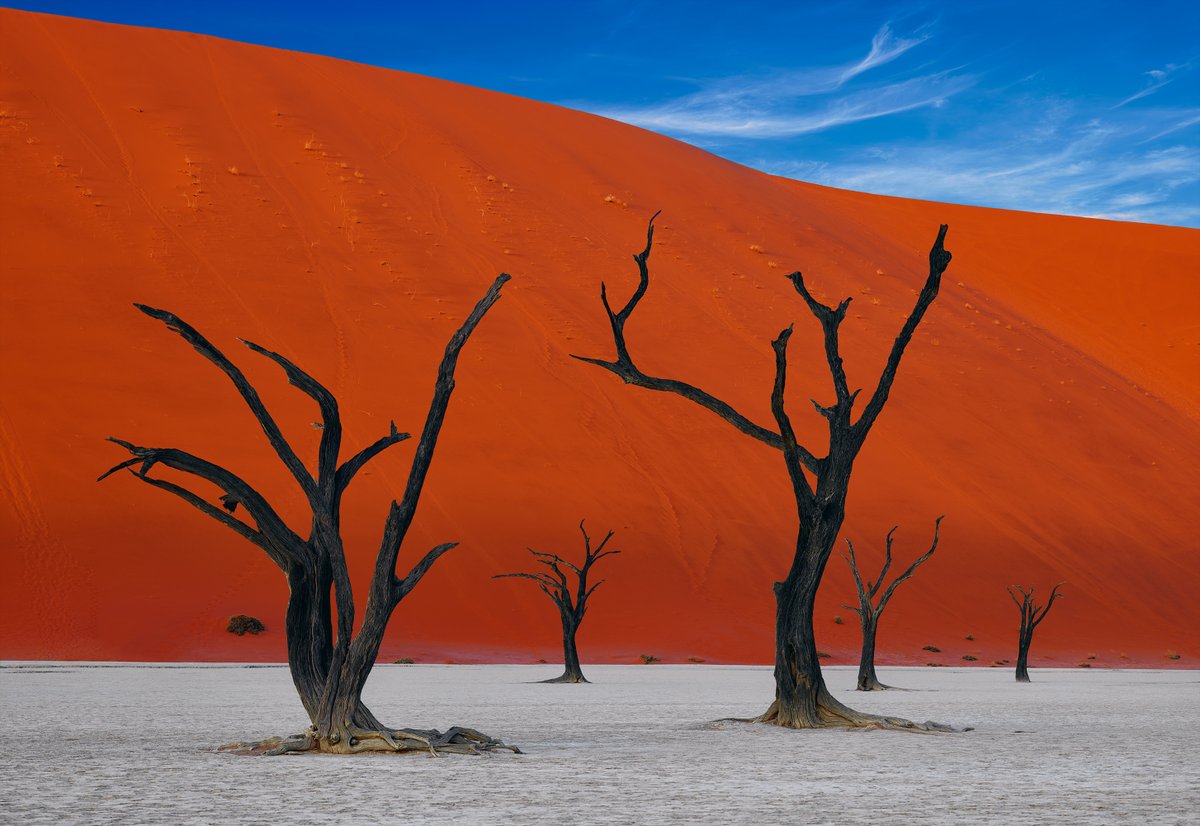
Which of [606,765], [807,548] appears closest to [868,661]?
[807,548]

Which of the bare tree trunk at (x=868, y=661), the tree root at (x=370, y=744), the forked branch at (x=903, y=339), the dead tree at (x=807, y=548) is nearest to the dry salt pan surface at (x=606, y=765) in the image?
the tree root at (x=370, y=744)

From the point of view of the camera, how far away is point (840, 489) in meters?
13.3

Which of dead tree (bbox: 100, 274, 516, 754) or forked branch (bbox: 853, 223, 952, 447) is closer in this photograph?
dead tree (bbox: 100, 274, 516, 754)

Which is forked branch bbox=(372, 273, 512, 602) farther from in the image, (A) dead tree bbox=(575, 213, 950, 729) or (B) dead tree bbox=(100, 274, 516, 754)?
(A) dead tree bbox=(575, 213, 950, 729)

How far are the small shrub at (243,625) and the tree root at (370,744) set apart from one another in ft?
72.2

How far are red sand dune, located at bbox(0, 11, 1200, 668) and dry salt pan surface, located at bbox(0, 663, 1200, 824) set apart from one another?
15.7m

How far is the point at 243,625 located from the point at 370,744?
22643 millimetres

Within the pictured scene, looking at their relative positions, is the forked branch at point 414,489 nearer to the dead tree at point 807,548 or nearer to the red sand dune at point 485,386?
the dead tree at point 807,548

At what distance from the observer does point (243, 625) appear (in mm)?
31922

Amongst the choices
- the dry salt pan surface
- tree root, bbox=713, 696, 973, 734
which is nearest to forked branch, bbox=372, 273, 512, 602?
the dry salt pan surface

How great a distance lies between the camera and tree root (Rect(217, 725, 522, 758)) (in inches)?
403

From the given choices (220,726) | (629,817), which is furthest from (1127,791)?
(220,726)

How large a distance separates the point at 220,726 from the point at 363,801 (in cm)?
632

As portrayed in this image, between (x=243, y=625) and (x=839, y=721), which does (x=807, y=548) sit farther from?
(x=243, y=625)
